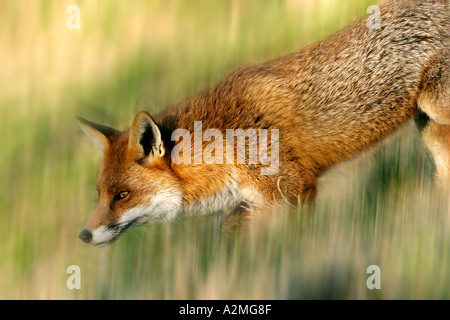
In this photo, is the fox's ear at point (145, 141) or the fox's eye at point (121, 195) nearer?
the fox's ear at point (145, 141)

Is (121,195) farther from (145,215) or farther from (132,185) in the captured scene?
(145,215)

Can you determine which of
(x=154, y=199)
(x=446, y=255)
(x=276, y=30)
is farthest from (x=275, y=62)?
(x=446, y=255)

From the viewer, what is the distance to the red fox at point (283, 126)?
4.82 meters

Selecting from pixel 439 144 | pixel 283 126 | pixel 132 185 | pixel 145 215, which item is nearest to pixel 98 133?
pixel 132 185

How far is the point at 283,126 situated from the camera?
201 inches

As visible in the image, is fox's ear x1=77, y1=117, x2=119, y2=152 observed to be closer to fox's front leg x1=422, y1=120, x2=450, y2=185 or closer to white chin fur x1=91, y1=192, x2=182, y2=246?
white chin fur x1=91, y1=192, x2=182, y2=246

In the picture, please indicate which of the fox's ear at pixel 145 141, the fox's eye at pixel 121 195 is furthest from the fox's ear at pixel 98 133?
the fox's eye at pixel 121 195

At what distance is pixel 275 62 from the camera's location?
5562 mm

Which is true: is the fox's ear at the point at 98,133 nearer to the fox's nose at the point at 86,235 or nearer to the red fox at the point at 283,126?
the red fox at the point at 283,126

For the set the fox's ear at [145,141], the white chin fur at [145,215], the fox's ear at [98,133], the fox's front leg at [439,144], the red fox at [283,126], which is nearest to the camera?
the fox's ear at [145,141]

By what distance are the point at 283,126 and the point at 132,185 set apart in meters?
1.52

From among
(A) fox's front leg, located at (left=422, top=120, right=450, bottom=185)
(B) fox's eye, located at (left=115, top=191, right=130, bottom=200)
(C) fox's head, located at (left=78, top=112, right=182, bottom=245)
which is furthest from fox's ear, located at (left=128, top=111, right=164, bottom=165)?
(A) fox's front leg, located at (left=422, top=120, right=450, bottom=185)

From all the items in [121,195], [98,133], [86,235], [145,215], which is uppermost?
[98,133]

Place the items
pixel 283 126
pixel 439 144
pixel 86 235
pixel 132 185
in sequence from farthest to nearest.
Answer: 1. pixel 439 144
2. pixel 283 126
3. pixel 132 185
4. pixel 86 235
